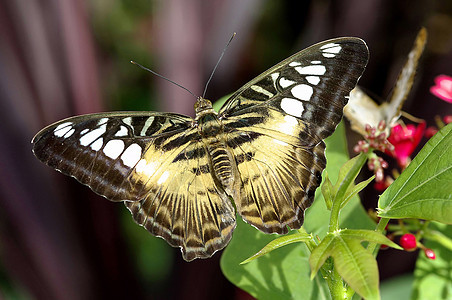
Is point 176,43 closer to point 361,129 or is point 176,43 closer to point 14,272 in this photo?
point 14,272

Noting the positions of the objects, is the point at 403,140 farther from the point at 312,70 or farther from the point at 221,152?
the point at 221,152

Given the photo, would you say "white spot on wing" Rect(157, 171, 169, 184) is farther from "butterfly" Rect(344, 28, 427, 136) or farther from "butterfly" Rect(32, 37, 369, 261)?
"butterfly" Rect(344, 28, 427, 136)

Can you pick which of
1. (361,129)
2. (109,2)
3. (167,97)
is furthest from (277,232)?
(109,2)

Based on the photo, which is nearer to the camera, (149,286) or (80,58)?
(80,58)

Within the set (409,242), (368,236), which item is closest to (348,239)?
(368,236)

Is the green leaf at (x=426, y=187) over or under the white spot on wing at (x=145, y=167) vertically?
over

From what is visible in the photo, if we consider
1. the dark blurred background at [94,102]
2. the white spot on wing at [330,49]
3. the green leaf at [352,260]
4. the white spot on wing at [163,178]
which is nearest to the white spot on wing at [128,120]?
the white spot on wing at [163,178]

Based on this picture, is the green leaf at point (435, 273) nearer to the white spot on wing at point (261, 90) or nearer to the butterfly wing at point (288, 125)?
the butterfly wing at point (288, 125)
